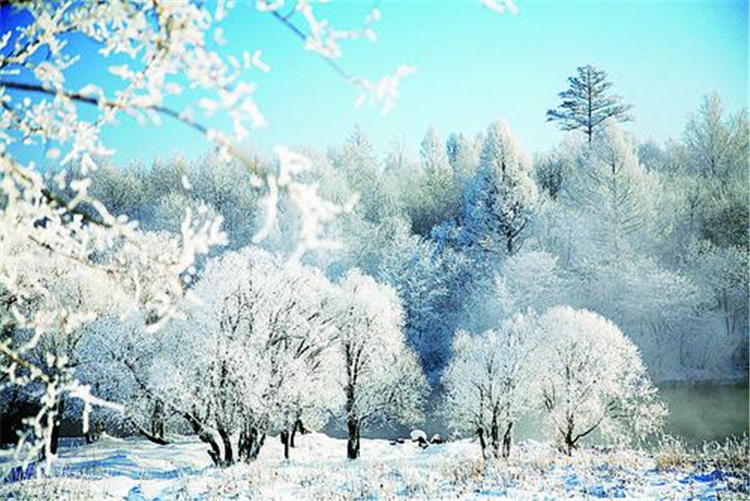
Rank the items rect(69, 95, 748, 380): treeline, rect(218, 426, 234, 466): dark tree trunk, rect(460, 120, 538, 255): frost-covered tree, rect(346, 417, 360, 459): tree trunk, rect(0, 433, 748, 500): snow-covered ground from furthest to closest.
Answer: rect(460, 120, 538, 255): frost-covered tree < rect(69, 95, 748, 380): treeline < rect(346, 417, 360, 459): tree trunk < rect(218, 426, 234, 466): dark tree trunk < rect(0, 433, 748, 500): snow-covered ground

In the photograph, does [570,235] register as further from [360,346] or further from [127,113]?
[127,113]

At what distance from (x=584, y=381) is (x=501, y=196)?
2169cm

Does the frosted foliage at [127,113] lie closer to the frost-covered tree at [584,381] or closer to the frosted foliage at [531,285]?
the frost-covered tree at [584,381]

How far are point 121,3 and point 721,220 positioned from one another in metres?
42.4

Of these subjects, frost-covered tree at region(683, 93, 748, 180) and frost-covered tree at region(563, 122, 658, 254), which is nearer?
frost-covered tree at region(563, 122, 658, 254)

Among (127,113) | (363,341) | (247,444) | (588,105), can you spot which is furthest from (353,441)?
(588,105)

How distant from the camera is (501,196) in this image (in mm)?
40188

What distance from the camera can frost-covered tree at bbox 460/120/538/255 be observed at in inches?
1587

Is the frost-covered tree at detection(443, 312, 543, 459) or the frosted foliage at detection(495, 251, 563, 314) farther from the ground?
the frosted foliage at detection(495, 251, 563, 314)

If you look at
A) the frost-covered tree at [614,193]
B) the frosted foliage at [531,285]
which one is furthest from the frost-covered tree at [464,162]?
the frosted foliage at [531,285]

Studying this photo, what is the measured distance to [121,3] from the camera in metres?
2.55

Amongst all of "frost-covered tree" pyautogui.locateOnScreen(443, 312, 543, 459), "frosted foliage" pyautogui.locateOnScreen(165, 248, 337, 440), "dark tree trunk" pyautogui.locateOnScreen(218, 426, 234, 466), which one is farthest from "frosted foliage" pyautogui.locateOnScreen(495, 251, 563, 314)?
"dark tree trunk" pyautogui.locateOnScreen(218, 426, 234, 466)

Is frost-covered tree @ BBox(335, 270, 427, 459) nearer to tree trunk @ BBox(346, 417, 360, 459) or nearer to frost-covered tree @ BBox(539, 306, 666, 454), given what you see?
tree trunk @ BBox(346, 417, 360, 459)

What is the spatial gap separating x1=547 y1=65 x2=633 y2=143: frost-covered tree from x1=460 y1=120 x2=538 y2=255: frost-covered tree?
449cm
